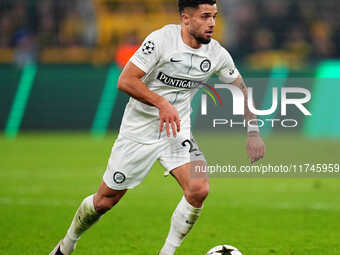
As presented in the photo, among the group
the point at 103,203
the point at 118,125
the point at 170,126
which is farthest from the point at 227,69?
the point at 118,125

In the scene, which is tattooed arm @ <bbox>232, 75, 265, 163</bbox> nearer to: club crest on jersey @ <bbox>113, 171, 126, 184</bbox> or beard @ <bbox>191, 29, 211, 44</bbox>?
beard @ <bbox>191, 29, 211, 44</bbox>

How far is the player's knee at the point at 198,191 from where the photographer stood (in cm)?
599

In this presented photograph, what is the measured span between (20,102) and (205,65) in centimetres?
1326

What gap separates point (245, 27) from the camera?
22188 mm

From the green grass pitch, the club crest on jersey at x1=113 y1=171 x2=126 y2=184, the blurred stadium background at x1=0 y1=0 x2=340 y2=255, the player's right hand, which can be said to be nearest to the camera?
the player's right hand

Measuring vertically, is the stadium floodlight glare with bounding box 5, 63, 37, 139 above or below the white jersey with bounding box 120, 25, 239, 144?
below

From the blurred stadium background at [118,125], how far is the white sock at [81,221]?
1.90 ft

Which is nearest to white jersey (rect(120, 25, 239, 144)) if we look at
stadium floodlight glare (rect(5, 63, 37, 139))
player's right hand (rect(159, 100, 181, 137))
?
player's right hand (rect(159, 100, 181, 137))

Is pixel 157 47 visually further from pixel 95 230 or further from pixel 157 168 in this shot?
pixel 157 168

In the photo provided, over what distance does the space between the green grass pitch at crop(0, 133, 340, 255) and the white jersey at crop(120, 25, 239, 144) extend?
487mm

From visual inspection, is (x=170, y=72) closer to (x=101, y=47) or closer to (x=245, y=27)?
(x=101, y=47)

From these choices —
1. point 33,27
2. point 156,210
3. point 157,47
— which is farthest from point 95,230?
point 33,27

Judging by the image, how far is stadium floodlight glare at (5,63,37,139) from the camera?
1881 centimetres

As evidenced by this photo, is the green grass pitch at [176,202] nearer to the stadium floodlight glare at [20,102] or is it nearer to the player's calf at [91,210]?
the player's calf at [91,210]
